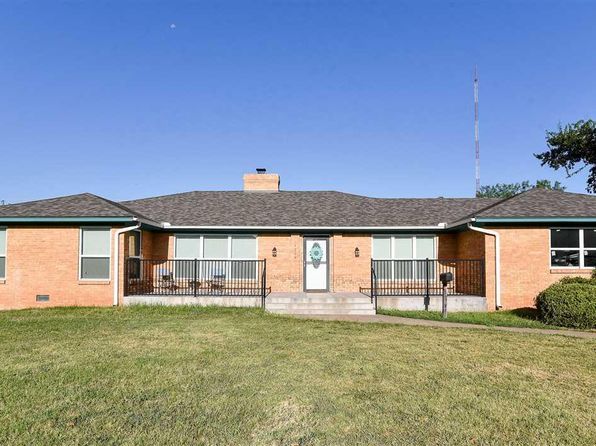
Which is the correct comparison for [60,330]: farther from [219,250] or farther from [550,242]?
[550,242]

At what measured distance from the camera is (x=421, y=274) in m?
14.9

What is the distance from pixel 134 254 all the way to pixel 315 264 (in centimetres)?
621

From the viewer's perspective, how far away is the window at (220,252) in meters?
14.9

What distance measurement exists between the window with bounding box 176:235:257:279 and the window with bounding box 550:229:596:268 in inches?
382

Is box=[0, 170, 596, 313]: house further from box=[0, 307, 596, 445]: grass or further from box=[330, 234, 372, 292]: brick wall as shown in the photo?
box=[0, 307, 596, 445]: grass

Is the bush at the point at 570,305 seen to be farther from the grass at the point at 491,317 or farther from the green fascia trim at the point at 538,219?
the green fascia trim at the point at 538,219

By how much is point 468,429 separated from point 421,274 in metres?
11.3

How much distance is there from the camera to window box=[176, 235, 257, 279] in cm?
1493

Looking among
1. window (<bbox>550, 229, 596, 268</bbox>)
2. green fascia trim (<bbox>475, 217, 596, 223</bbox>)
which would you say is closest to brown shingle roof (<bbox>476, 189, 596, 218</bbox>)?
green fascia trim (<bbox>475, 217, 596, 223</bbox>)

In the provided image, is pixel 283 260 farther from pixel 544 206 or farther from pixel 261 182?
pixel 544 206

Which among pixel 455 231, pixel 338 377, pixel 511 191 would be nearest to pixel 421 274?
pixel 455 231

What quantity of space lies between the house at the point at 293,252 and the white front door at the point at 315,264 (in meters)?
0.04

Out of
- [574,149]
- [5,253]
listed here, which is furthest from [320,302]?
[574,149]

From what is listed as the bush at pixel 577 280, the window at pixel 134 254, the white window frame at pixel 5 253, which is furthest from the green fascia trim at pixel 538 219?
the white window frame at pixel 5 253
